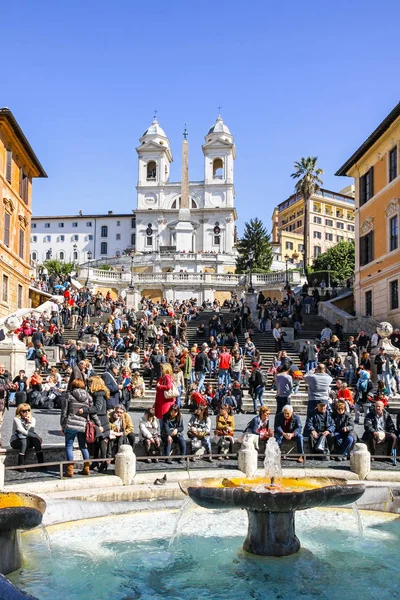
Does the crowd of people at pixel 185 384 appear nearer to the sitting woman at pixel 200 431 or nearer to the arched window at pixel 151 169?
the sitting woman at pixel 200 431

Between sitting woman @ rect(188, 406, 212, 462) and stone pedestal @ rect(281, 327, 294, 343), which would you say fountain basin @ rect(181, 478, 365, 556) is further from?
stone pedestal @ rect(281, 327, 294, 343)

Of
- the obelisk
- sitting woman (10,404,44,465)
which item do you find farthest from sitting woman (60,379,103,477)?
the obelisk

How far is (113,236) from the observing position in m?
107

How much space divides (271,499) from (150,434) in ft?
15.8

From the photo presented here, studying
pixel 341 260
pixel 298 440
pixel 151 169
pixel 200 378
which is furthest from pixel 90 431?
pixel 151 169

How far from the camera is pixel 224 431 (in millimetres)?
12820

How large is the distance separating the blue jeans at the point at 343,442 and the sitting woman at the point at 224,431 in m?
2.05

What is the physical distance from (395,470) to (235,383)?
7.14m

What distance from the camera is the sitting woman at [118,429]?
11.7m

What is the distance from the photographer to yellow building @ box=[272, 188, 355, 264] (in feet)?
339

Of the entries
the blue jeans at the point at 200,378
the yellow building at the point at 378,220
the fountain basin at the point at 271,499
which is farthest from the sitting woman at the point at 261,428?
the yellow building at the point at 378,220

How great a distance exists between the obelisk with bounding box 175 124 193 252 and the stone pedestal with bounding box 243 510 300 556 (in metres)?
73.5

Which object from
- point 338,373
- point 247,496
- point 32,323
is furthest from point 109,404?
point 32,323

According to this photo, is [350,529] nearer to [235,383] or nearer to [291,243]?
[235,383]
